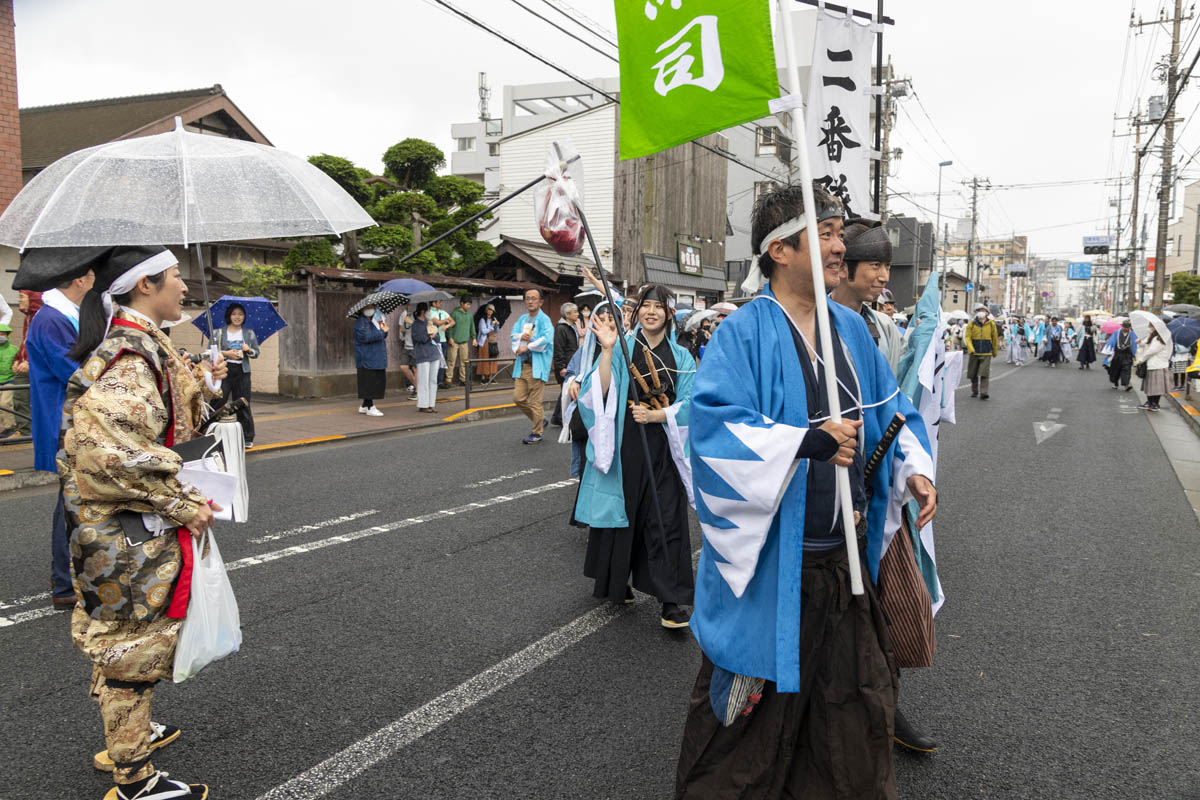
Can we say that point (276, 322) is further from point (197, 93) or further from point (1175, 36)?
point (1175, 36)

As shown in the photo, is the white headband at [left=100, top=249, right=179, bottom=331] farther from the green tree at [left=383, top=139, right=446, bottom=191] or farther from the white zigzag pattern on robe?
the green tree at [left=383, top=139, right=446, bottom=191]

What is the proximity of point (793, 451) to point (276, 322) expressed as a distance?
30.3 feet

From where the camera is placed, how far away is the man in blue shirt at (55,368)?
4.41 m

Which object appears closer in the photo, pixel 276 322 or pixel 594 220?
pixel 276 322

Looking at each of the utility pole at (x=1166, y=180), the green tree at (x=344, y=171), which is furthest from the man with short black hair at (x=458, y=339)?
the utility pole at (x=1166, y=180)

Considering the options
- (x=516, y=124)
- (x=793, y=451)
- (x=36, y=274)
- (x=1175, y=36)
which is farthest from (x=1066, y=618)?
(x=516, y=124)

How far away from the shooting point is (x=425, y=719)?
3281 millimetres

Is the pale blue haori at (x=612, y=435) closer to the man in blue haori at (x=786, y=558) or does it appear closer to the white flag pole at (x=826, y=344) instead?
the man in blue haori at (x=786, y=558)

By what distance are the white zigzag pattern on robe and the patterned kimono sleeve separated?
1.62 meters

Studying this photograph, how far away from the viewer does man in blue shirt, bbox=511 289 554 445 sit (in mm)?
10352

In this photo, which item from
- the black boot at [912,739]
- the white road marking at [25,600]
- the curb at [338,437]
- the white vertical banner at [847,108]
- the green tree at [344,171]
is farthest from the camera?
the green tree at [344,171]

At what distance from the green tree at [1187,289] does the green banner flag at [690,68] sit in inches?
1371

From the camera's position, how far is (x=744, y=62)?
244cm

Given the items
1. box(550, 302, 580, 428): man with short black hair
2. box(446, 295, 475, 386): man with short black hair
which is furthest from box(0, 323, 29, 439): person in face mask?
box(446, 295, 475, 386): man with short black hair
